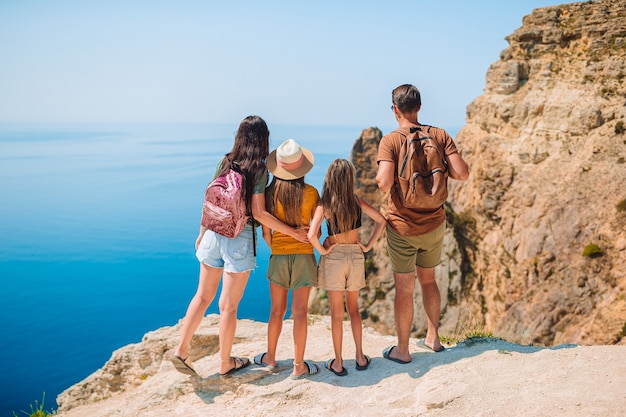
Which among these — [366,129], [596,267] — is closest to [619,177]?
[596,267]

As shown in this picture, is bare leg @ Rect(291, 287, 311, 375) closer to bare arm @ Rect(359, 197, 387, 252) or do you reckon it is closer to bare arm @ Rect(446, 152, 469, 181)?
bare arm @ Rect(359, 197, 387, 252)

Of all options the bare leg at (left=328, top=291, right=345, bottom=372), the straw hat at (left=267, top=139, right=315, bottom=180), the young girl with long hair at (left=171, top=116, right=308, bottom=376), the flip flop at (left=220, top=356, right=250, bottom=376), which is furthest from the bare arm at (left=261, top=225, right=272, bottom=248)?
the flip flop at (left=220, top=356, right=250, bottom=376)

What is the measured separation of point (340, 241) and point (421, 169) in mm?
1161

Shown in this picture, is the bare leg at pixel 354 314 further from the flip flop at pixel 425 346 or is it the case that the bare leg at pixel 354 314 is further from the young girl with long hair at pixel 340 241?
the flip flop at pixel 425 346

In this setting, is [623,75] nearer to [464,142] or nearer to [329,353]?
[464,142]

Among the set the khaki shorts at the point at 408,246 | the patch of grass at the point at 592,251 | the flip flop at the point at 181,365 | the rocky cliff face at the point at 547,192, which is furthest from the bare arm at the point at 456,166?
the patch of grass at the point at 592,251

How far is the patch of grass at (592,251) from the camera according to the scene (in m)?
19.8

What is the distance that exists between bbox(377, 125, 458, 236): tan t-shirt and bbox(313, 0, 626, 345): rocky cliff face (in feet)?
46.6

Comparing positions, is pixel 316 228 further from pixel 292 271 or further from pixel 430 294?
pixel 430 294

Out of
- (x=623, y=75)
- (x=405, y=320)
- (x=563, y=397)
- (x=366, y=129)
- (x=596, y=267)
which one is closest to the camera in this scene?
(x=563, y=397)

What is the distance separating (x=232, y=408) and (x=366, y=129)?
120 ft

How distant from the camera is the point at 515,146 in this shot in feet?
84.4

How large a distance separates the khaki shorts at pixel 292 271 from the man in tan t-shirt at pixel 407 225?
3.21 ft

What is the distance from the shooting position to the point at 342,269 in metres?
5.33
